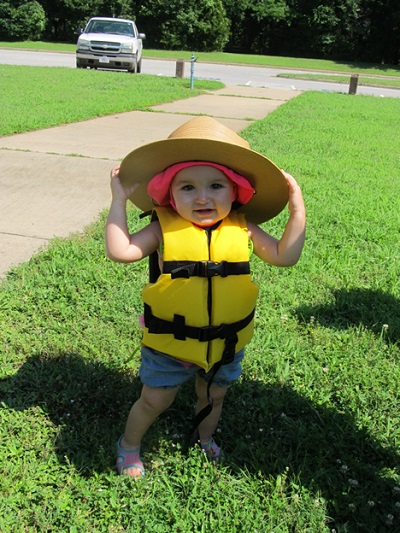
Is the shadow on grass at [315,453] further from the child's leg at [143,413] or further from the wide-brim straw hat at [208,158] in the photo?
the wide-brim straw hat at [208,158]

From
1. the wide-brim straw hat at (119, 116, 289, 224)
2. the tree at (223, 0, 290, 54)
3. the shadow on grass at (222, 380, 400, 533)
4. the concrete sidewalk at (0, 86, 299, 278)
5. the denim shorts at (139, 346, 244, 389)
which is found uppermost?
the tree at (223, 0, 290, 54)

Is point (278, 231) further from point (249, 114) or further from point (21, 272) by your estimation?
point (249, 114)

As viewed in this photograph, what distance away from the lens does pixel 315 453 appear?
2.32 m

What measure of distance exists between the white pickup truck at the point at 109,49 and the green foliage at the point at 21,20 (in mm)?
17917

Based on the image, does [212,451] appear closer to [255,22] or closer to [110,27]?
[110,27]

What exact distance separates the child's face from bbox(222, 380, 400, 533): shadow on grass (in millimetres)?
990

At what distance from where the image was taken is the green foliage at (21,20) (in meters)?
34.3

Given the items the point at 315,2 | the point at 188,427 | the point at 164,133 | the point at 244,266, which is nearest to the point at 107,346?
the point at 188,427

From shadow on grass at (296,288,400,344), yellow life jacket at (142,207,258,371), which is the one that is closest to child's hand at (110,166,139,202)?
yellow life jacket at (142,207,258,371)

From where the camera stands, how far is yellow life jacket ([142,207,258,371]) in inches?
75.2

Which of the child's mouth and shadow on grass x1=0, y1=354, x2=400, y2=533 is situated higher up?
the child's mouth

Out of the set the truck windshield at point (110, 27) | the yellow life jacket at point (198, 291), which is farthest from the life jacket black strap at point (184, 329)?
the truck windshield at point (110, 27)

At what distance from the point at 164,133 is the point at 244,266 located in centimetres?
631

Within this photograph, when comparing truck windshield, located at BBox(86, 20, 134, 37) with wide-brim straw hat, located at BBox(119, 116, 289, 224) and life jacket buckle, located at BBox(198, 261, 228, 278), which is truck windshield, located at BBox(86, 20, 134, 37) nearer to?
wide-brim straw hat, located at BBox(119, 116, 289, 224)
